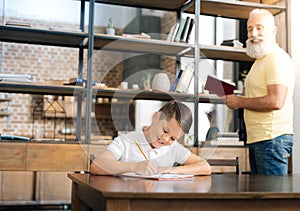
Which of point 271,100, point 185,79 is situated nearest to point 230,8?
point 185,79

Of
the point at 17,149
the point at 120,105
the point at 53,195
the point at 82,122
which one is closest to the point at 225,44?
the point at 82,122

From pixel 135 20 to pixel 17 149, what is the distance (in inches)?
196

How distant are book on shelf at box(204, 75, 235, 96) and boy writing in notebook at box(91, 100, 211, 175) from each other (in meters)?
0.73

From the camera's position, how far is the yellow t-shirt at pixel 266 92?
2574 millimetres

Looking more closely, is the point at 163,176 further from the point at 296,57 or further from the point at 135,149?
the point at 296,57

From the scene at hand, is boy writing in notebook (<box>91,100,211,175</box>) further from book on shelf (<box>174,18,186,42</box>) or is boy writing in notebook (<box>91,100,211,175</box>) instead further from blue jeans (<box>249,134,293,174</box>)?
book on shelf (<box>174,18,186,42</box>)

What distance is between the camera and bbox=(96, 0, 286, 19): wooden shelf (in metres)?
3.73

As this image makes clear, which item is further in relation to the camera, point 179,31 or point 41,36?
point 179,31

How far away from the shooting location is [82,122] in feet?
11.6

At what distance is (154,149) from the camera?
1.86m

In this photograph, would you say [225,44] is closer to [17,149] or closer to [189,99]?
[189,99]

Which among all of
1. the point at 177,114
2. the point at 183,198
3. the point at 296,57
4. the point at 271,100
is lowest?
the point at 183,198

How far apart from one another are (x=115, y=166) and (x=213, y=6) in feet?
7.99

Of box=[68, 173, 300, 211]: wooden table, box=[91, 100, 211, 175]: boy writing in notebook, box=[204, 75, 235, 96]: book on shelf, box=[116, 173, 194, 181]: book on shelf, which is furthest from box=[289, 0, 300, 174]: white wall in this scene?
box=[68, 173, 300, 211]: wooden table
